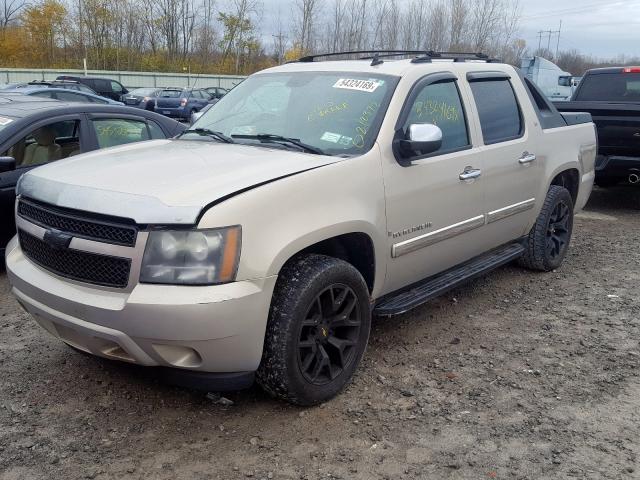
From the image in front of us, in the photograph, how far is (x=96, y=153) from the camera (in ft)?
12.5

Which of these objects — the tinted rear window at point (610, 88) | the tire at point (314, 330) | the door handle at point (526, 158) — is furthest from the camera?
the tinted rear window at point (610, 88)

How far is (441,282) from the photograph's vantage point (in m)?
4.23

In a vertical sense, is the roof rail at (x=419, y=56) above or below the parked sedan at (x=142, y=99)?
above

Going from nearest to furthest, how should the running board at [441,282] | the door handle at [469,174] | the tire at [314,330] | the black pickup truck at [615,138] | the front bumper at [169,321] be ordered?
1. the front bumper at [169,321]
2. the tire at [314,330]
3. the running board at [441,282]
4. the door handle at [469,174]
5. the black pickup truck at [615,138]

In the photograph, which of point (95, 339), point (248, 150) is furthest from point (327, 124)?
point (95, 339)

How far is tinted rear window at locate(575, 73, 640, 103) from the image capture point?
30.9 ft

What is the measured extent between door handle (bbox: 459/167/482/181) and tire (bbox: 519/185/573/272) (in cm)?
143

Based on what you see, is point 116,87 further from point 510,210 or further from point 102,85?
point 510,210

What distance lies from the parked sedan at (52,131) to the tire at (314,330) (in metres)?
3.09

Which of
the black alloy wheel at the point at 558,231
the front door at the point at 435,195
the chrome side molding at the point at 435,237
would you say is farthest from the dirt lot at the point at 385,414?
the black alloy wheel at the point at 558,231

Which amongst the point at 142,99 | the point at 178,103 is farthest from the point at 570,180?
the point at 142,99

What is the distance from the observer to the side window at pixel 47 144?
5.35 meters

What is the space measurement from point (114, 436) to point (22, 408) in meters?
0.60

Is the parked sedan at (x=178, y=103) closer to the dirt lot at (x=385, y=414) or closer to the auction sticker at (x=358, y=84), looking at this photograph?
the auction sticker at (x=358, y=84)
